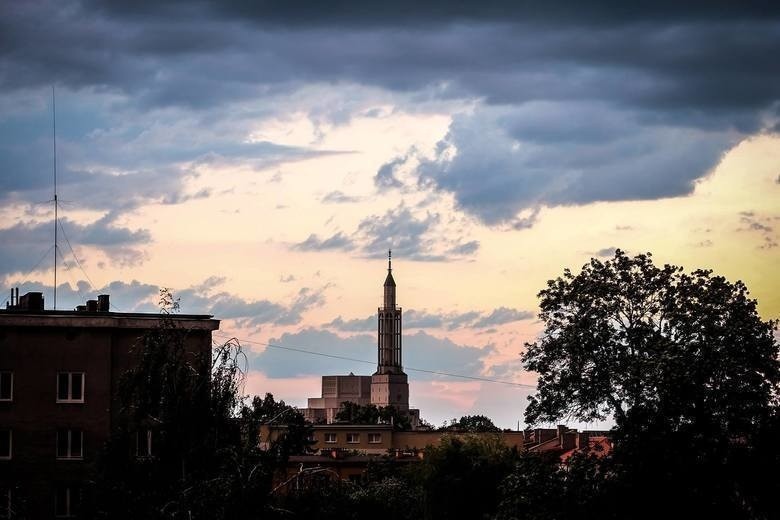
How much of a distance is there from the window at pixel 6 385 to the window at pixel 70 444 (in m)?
2.35

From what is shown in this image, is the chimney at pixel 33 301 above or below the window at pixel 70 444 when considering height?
above

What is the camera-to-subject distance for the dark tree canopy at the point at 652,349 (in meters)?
62.9

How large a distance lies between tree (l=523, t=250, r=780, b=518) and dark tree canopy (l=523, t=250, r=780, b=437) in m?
0.04

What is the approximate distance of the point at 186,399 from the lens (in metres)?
42.0

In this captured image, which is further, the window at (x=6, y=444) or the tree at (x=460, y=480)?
the tree at (x=460, y=480)

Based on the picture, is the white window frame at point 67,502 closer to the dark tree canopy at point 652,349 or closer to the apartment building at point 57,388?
the apartment building at point 57,388

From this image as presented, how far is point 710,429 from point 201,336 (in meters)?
20.1

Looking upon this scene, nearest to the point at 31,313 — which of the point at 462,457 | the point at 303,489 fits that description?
the point at 303,489

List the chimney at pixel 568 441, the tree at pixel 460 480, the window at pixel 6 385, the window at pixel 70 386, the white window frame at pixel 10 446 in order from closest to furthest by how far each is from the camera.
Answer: the white window frame at pixel 10 446 < the window at pixel 6 385 < the window at pixel 70 386 < the tree at pixel 460 480 < the chimney at pixel 568 441

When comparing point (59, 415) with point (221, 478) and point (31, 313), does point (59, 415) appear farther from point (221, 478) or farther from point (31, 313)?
point (221, 478)

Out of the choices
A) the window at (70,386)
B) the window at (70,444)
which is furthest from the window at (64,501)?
the window at (70,386)

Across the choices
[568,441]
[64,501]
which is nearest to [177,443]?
[64,501]

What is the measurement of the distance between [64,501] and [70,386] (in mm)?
4417

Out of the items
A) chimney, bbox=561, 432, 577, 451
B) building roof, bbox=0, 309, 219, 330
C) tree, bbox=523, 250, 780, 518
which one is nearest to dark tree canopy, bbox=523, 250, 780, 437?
tree, bbox=523, 250, 780, 518
